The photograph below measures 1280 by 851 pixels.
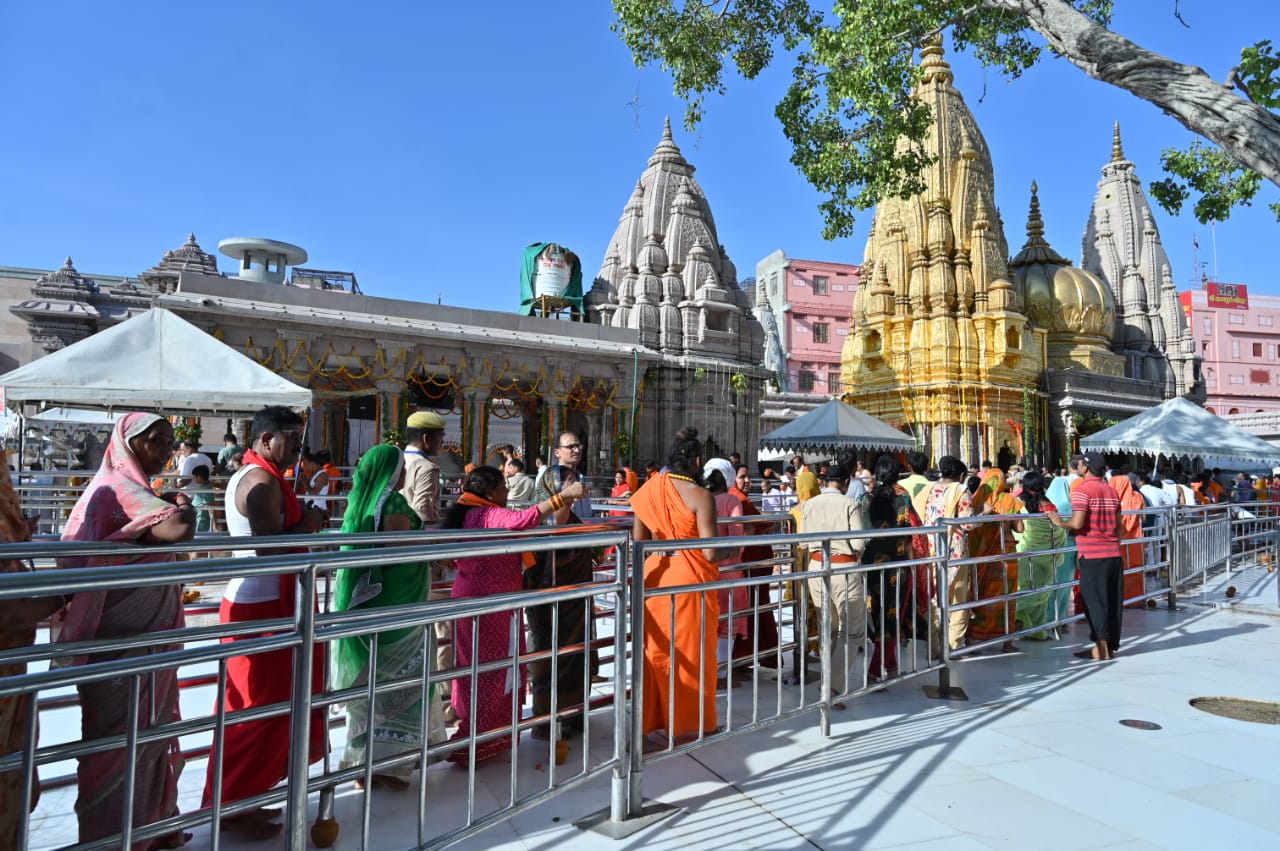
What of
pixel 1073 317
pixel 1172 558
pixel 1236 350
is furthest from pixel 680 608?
pixel 1236 350

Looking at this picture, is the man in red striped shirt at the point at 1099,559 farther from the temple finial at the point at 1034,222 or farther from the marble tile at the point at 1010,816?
the temple finial at the point at 1034,222

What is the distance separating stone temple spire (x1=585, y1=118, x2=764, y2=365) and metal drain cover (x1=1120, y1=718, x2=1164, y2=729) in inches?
714

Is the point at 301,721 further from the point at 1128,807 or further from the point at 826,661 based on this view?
the point at 1128,807

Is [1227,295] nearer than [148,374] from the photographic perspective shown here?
No

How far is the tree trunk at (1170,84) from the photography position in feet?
15.2

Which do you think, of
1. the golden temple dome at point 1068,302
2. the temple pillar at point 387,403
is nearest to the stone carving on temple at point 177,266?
the temple pillar at point 387,403

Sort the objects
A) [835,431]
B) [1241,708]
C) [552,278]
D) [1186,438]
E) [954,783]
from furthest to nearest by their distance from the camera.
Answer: [552,278] → [835,431] → [1186,438] → [1241,708] → [954,783]

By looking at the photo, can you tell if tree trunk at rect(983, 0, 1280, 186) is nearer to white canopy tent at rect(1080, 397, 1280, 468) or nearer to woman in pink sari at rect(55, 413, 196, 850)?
woman in pink sari at rect(55, 413, 196, 850)

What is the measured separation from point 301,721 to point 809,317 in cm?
4466

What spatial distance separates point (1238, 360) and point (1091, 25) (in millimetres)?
53419

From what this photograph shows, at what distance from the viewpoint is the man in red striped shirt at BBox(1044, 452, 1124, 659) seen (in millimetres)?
6230

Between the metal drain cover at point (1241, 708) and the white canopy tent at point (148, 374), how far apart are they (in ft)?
26.7

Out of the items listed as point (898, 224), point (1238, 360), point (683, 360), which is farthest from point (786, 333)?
point (1238, 360)

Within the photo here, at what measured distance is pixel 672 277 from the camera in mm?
23375
